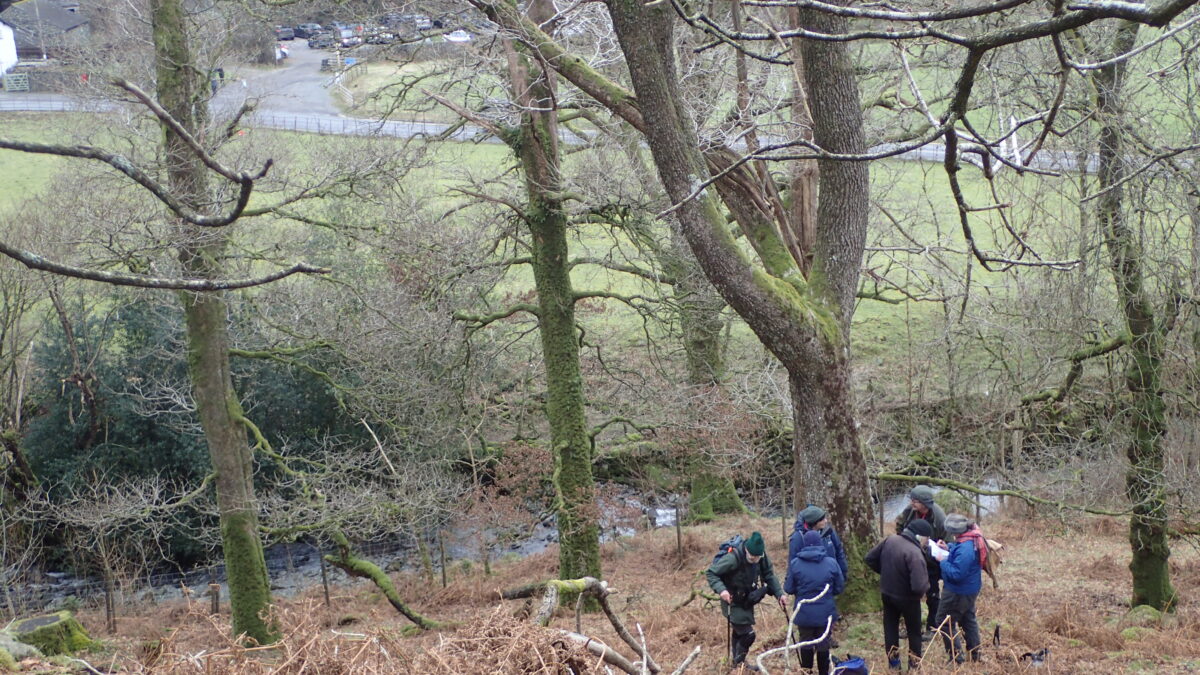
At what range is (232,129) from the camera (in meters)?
10.8

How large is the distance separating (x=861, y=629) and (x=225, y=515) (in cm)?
772

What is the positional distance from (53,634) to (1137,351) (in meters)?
12.0

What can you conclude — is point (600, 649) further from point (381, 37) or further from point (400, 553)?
point (400, 553)

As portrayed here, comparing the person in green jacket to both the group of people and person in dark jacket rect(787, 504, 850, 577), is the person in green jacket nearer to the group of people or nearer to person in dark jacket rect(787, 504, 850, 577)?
the group of people

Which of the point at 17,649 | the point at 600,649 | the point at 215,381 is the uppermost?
the point at 215,381

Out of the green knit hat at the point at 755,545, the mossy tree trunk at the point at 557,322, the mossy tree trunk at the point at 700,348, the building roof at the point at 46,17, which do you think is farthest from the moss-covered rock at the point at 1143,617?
the building roof at the point at 46,17

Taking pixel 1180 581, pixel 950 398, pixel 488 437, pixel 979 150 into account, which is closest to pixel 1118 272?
pixel 1180 581

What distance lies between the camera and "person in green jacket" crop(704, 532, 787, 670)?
24.4ft

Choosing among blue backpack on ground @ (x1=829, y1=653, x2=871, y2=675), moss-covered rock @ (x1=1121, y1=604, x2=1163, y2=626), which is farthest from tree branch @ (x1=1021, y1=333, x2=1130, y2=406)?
blue backpack on ground @ (x1=829, y1=653, x2=871, y2=675)

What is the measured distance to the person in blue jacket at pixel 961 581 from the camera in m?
7.10

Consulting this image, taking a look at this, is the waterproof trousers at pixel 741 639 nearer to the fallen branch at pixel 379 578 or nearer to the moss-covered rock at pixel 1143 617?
the moss-covered rock at pixel 1143 617

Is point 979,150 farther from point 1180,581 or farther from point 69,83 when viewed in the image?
point 69,83

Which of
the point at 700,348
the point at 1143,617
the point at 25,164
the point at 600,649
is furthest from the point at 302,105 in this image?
the point at 600,649

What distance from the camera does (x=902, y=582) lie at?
709 cm
